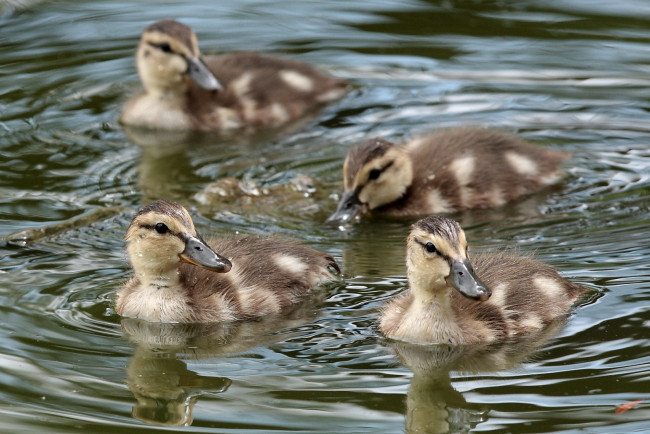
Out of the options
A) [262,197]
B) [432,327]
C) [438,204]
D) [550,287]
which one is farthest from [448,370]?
[262,197]

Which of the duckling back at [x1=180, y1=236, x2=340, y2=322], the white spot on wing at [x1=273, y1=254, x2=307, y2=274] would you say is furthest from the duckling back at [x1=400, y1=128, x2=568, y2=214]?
the white spot on wing at [x1=273, y1=254, x2=307, y2=274]

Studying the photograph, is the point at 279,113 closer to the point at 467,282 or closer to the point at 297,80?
the point at 297,80

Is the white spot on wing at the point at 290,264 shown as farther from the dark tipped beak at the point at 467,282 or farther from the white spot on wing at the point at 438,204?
the white spot on wing at the point at 438,204

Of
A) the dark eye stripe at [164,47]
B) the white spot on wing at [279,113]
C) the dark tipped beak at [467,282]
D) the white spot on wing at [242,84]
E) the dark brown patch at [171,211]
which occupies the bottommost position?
the white spot on wing at [279,113]

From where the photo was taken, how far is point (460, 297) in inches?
197

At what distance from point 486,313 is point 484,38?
464cm

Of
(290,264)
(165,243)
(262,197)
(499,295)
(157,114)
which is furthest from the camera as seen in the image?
(157,114)

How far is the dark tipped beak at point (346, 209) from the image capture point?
6.36 metres

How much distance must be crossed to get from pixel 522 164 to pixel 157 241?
2.42 metres

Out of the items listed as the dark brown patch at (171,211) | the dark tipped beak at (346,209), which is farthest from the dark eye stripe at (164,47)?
the dark brown patch at (171,211)

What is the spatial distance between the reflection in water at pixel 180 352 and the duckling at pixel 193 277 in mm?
61

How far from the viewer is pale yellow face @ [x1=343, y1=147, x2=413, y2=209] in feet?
21.2

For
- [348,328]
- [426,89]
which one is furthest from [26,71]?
[348,328]

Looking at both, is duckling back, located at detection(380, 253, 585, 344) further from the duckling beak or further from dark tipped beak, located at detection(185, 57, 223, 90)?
dark tipped beak, located at detection(185, 57, 223, 90)
